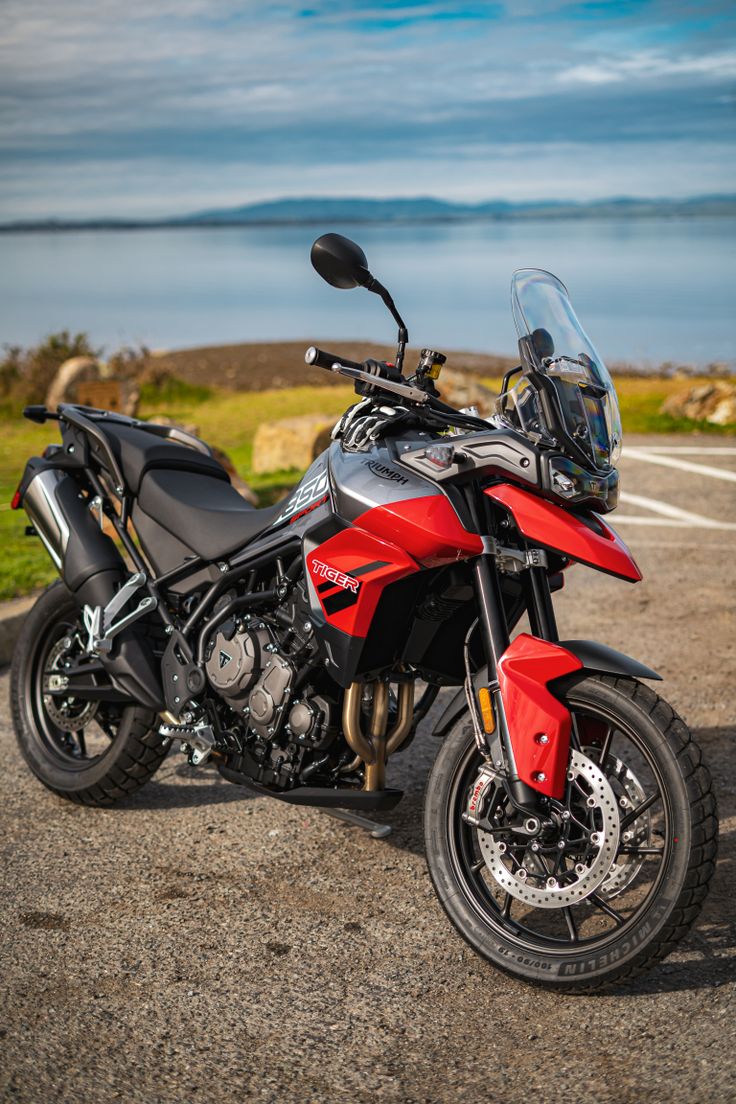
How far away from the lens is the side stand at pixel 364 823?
4.24m

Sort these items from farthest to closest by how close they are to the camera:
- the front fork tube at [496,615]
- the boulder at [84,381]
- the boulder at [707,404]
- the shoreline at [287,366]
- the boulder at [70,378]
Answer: the shoreline at [287,366] → the boulder at [70,378] → the boulder at [84,381] → the boulder at [707,404] → the front fork tube at [496,615]

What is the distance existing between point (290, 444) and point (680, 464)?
355cm

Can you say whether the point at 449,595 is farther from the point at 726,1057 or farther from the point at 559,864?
the point at 726,1057

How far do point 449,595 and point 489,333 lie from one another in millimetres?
33944

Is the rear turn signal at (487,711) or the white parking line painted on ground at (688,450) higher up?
the rear turn signal at (487,711)

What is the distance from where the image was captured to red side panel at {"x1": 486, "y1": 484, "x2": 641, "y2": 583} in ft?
10.3

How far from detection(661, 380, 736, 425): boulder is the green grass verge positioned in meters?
0.24

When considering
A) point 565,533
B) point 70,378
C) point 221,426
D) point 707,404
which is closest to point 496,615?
point 565,533

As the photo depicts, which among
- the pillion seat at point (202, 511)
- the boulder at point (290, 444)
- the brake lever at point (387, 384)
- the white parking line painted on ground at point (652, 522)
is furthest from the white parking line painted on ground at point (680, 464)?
the brake lever at point (387, 384)

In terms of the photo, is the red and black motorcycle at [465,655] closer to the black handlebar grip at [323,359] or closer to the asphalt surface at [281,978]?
the black handlebar grip at [323,359]

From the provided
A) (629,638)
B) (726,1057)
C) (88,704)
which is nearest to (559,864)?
(726,1057)

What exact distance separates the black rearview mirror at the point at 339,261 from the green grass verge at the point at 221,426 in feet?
13.4

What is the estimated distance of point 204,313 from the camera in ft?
156

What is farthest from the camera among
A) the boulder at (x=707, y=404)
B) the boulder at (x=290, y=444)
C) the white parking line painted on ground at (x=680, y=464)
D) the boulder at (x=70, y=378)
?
the boulder at (x=70, y=378)
